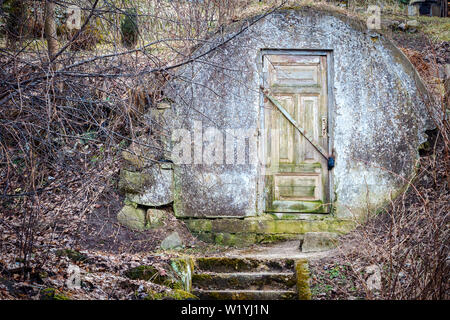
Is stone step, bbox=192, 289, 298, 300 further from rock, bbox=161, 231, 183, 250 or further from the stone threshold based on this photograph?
the stone threshold

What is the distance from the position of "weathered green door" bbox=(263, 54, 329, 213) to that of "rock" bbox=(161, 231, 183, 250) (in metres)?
1.44

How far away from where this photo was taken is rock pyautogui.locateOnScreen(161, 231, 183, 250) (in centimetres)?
672

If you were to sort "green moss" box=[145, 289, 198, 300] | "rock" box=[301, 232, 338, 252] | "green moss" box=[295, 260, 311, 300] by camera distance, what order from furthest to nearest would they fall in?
"rock" box=[301, 232, 338, 252] → "green moss" box=[295, 260, 311, 300] → "green moss" box=[145, 289, 198, 300]

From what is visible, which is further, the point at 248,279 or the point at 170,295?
the point at 248,279

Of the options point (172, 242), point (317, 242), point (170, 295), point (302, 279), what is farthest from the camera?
point (172, 242)

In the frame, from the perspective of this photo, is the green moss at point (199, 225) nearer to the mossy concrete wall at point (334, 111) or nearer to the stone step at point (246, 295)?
the mossy concrete wall at point (334, 111)

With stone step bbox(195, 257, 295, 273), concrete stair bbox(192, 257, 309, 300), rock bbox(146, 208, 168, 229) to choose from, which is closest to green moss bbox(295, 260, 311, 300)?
concrete stair bbox(192, 257, 309, 300)

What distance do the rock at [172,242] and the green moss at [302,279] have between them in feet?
6.26

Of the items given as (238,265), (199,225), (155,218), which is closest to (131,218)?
(155,218)

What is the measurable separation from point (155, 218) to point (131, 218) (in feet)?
1.14

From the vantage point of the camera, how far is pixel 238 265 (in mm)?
5977

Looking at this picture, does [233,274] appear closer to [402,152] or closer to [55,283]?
[55,283]

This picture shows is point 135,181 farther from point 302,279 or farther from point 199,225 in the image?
point 302,279
